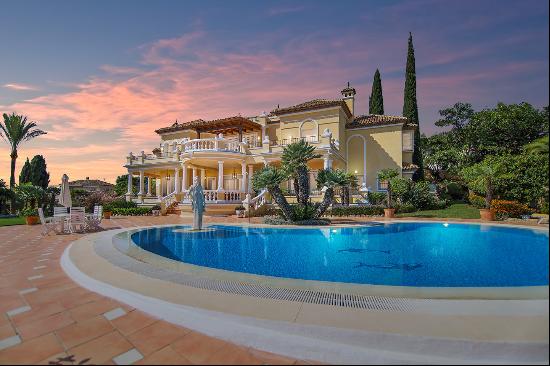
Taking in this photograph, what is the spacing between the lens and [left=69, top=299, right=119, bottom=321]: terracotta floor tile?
3484 millimetres

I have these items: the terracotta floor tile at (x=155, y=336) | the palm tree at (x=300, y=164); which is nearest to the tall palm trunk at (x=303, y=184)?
the palm tree at (x=300, y=164)

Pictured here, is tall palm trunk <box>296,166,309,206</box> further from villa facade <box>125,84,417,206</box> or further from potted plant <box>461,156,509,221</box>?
potted plant <box>461,156,509,221</box>

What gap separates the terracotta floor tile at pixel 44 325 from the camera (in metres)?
3.09

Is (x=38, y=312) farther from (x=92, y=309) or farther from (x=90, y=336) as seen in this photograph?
(x=90, y=336)

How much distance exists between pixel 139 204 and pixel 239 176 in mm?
10175

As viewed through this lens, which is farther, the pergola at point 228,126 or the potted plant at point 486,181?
the pergola at point 228,126

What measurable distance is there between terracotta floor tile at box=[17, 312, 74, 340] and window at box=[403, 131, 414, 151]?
28.7m

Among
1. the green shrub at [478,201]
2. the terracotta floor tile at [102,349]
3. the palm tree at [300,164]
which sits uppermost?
the palm tree at [300,164]

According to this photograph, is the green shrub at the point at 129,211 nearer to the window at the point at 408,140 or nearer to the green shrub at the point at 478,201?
the window at the point at 408,140

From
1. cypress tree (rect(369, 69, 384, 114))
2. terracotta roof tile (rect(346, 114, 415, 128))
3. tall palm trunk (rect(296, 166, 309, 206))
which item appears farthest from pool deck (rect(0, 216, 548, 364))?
cypress tree (rect(369, 69, 384, 114))

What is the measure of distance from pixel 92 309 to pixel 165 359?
5.98 ft

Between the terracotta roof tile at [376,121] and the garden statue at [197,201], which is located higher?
the terracotta roof tile at [376,121]

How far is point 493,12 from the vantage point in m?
3.51

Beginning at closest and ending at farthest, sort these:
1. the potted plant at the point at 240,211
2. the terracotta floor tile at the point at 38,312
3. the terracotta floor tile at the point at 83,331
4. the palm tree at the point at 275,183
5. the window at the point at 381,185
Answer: the terracotta floor tile at the point at 83,331 < the terracotta floor tile at the point at 38,312 < the palm tree at the point at 275,183 < the potted plant at the point at 240,211 < the window at the point at 381,185
